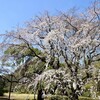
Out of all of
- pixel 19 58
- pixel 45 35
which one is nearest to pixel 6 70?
pixel 19 58

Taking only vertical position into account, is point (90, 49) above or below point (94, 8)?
below

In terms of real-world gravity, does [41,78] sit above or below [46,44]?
below

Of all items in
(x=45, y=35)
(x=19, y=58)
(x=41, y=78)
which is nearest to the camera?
(x=41, y=78)

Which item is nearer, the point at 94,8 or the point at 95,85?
the point at 95,85

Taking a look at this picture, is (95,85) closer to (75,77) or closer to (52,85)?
(75,77)

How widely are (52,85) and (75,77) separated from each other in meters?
1.15

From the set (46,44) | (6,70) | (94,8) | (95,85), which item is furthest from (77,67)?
(6,70)

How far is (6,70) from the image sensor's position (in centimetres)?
2205

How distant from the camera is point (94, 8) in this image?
43.2 ft

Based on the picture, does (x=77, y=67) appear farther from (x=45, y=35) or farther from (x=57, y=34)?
(x=45, y=35)

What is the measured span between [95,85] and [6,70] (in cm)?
1199

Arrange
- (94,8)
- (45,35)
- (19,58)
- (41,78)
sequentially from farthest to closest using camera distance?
(19,58)
(45,35)
(94,8)
(41,78)

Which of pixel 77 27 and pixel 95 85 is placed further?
pixel 77 27

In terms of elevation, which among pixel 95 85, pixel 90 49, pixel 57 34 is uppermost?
pixel 57 34
